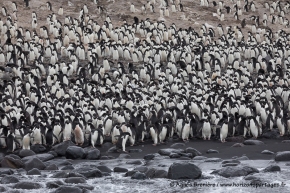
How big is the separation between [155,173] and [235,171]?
5.90ft

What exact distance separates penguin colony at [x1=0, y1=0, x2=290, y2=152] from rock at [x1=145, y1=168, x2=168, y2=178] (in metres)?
3.45

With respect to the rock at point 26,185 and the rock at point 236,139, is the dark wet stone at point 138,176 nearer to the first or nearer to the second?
the rock at point 26,185

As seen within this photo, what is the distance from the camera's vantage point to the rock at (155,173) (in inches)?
586

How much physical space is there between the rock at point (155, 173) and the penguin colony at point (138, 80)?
345cm

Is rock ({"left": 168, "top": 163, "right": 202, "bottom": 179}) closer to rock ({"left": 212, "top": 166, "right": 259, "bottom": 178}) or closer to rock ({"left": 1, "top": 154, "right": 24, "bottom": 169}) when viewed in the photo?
rock ({"left": 212, "top": 166, "right": 259, "bottom": 178})

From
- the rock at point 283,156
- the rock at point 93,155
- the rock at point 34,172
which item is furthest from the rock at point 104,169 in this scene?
the rock at point 283,156

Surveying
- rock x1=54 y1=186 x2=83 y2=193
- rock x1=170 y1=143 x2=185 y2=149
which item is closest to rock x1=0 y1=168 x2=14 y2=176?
rock x1=54 y1=186 x2=83 y2=193

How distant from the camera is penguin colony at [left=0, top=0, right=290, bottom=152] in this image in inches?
771

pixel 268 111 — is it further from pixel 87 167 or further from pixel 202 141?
pixel 87 167

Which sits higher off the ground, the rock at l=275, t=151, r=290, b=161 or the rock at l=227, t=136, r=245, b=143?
the rock at l=227, t=136, r=245, b=143

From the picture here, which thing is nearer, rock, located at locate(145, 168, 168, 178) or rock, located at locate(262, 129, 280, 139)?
rock, located at locate(145, 168, 168, 178)

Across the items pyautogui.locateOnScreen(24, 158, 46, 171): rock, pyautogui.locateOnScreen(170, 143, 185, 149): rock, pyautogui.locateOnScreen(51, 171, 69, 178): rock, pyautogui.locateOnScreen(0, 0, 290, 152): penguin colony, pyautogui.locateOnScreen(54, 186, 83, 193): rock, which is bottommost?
pyautogui.locateOnScreen(54, 186, 83, 193): rock

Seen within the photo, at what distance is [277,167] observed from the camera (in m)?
15.1

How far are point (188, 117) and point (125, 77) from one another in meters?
6.02
